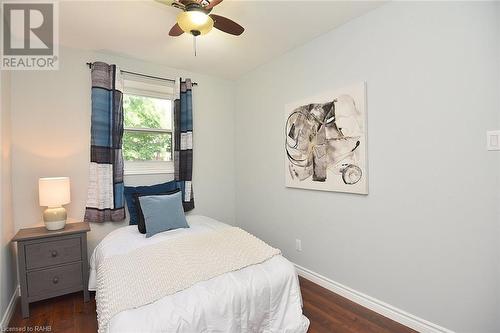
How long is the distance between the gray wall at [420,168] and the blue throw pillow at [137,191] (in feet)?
5.45

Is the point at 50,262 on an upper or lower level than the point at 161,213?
lower

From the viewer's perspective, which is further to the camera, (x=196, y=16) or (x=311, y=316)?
(x=311, y=316)

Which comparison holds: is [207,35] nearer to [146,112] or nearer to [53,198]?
[146,112]

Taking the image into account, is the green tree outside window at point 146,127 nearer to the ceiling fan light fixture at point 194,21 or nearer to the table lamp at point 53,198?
the table lamp at point 53,198

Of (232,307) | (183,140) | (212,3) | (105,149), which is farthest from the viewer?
(183,140)

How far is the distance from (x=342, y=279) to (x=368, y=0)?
94.7 inches

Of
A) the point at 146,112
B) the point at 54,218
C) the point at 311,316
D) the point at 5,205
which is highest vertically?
the point at 146,112

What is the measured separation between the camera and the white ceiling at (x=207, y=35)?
2037 millimetres

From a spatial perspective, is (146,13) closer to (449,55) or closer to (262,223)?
(449,55)

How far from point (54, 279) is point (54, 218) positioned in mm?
527

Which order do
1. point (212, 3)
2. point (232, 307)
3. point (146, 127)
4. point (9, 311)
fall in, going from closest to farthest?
point (232, 307), point (212, 3), point (9, 311), point (146, 127)

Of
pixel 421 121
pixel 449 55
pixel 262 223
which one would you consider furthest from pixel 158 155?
pixel 449 55

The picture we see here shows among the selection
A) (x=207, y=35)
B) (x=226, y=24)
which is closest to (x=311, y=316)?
(x=226, y=24)

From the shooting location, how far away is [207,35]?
2484mm
